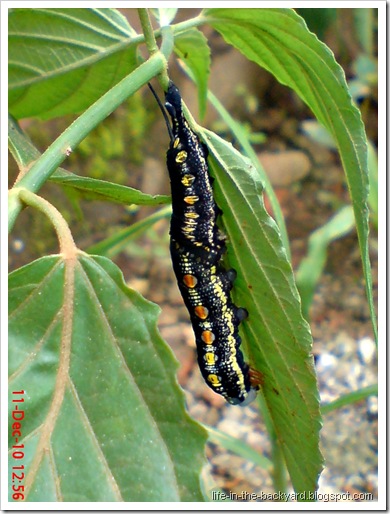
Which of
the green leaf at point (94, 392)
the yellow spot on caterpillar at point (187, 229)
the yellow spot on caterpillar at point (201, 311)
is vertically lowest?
the green leaf at point (94, 392)

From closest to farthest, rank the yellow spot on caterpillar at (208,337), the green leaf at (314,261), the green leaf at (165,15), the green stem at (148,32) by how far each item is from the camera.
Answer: the green stem at (148,32) < the green leaf at (165,15) < the yellow spot on caterpillar at (208,337) < the green leaf at (314,261)

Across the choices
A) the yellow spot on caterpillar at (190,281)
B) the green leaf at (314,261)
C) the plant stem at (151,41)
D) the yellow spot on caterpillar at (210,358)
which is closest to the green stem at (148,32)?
the plant stem at (151,41)

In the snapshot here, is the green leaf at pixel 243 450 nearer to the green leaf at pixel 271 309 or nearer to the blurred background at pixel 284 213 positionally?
the blurred background at pixel 284 213

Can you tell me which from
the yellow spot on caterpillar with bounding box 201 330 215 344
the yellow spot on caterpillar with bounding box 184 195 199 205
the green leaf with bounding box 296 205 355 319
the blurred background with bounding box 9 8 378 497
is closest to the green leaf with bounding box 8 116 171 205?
the yellow spot on caterpillar with bounding box 184 195 199 205

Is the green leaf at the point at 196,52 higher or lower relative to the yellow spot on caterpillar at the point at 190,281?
higher

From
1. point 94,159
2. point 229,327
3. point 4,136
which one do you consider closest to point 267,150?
point 94,159

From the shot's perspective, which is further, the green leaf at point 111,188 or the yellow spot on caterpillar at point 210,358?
the yellow spot on caterpillar at point 210,358

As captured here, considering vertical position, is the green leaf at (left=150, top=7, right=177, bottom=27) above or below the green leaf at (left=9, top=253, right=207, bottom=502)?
above

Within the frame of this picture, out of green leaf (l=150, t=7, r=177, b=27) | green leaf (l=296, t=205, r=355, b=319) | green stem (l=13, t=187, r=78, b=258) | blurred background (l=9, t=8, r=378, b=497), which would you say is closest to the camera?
green stem (l=13, t=187, r=78, b=258)

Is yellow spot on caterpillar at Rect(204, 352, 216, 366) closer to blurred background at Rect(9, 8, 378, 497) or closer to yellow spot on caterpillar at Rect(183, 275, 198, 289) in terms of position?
yellow spot on caterpillar at Rect(183, 275, 198, 289)
